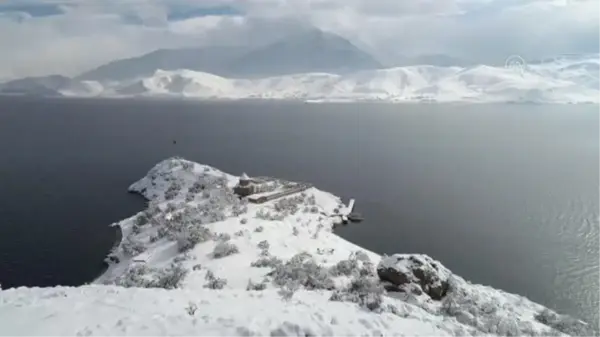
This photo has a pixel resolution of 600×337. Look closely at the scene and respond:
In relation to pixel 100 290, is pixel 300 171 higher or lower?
lower

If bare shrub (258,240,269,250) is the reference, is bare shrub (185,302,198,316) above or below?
above

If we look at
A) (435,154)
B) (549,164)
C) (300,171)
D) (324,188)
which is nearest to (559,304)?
(324,188)

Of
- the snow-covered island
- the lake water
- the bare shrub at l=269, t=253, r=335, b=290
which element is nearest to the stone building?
the snow-covered island

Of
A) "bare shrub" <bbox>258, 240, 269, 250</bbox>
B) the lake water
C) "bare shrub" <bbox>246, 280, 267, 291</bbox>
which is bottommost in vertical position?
the lake water

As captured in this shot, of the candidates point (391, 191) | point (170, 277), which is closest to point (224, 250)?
point (170, 277)

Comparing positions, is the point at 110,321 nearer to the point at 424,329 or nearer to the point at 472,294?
the point at 424,329

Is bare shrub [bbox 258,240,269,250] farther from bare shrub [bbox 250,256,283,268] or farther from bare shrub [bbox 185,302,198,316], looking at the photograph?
bare shrub [bbox 185,302,198,316]

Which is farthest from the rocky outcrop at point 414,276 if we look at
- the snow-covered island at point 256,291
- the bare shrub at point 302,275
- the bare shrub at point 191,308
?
the bare shrub at point 191,308
